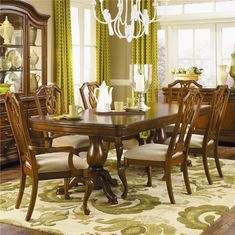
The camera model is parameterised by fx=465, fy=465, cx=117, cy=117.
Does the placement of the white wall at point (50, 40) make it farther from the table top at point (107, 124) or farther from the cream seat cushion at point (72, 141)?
the table top at point (107, 124)

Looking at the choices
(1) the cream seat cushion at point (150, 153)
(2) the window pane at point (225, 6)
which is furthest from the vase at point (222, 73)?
(1) the cream seat cushion at point (150, 153)

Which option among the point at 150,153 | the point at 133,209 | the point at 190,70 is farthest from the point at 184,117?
the point at 190,70

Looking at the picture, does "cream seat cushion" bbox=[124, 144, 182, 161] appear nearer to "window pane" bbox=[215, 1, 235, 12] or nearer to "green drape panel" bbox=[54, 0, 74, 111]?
"green drape panel" bbox=[54, 0, 74, 111]

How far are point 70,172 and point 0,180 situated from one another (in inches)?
53.9

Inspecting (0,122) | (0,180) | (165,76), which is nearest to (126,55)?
(165,76)

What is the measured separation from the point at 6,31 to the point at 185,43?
3.01 m

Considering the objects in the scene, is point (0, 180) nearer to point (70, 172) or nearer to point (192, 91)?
point (70, 172)

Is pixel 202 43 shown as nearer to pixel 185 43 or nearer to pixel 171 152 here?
pixel 185 43

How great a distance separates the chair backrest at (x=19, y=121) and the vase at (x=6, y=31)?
6.55 ft

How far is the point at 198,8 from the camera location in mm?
6805

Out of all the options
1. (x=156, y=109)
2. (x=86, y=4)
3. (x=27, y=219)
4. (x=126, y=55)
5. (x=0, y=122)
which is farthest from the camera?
(x=126, y=55)

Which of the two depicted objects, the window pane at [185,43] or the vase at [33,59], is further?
the window pane at [185,43]

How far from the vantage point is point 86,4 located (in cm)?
689

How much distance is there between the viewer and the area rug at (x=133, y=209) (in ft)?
10.1
